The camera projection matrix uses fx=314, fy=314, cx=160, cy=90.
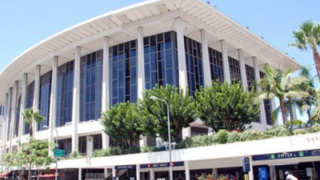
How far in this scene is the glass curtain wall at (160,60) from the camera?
3994 centimetres

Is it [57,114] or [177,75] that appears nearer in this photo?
[177,75]

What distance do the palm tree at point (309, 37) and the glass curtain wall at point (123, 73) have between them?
2184 centimetres

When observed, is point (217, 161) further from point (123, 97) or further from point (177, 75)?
point (123, 97)

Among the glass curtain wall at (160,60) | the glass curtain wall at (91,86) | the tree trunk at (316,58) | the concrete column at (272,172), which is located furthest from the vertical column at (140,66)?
the tree trunk at (316,58)

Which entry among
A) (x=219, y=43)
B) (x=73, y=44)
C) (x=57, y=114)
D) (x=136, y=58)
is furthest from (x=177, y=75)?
(x=57, y=114)

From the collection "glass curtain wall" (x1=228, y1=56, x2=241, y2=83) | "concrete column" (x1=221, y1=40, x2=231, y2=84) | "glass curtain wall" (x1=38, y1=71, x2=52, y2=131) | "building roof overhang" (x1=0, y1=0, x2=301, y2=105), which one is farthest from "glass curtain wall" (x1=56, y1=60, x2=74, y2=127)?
"glass curtain wall" (x1=228, y1=56, x2=241, y2=83)

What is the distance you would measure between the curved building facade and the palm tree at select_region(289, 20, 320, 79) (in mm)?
13239

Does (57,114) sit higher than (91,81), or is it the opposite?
(91,81)

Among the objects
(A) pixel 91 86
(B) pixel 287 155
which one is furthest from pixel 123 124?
(B) pixel 287 155

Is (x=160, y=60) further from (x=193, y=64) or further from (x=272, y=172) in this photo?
(x=272, y=172)

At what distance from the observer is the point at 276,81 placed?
89.5 ft

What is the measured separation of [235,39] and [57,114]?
29979 millimetres

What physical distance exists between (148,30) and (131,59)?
4876mm

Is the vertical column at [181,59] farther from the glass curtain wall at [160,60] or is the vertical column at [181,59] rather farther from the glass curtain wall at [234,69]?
the glass curtain wall at [234,69]
